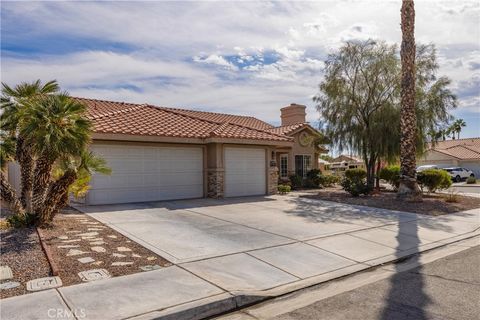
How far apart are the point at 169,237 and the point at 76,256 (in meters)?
2.31

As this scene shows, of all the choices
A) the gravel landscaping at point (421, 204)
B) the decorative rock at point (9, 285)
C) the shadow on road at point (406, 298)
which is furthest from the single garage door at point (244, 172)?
the decorative rock at point (9, 285)

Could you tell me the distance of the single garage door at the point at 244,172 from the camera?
17281 mm

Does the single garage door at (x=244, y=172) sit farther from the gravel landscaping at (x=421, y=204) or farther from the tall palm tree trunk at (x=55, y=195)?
the tall palm tree trunk at (x=55, y=195)

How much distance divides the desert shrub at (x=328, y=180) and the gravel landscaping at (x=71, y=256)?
18640 millimetres

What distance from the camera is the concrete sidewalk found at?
5.08 m

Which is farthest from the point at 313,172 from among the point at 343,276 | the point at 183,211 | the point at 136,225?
the point at 343,276

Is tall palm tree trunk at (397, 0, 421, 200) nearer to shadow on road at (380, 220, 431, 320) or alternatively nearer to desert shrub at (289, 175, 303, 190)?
desert shrub at (289, 175, 303, 190)

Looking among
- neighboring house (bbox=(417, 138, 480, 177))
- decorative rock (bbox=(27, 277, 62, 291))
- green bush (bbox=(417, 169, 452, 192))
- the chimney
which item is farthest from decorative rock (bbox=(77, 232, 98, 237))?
neighboring house (bbox=(417, 138, 480, 177))

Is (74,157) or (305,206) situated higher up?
(74,157)

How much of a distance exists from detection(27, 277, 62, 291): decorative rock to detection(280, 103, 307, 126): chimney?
2577cm

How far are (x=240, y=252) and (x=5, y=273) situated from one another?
4.14 meters

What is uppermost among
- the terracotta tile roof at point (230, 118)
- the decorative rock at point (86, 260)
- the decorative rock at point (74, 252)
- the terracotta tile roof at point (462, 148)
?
the terracotta tile roof at point (230, 118)

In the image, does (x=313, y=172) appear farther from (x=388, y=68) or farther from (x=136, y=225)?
(x=136, y=225)

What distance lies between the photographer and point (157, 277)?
6.11 m
